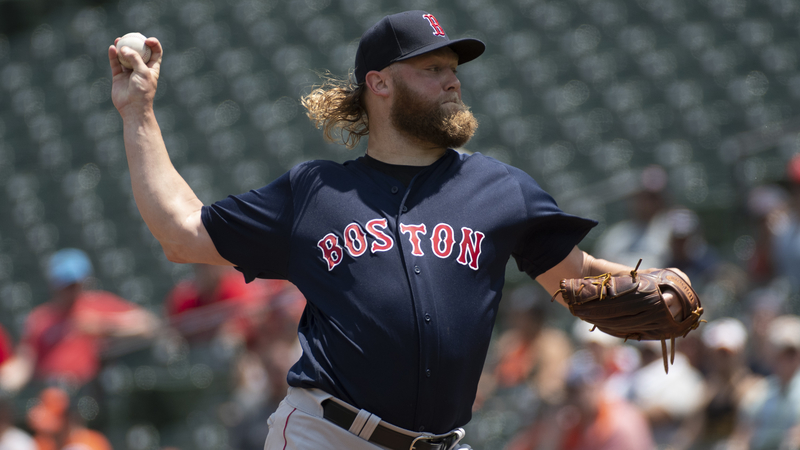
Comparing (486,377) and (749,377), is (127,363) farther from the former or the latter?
(749,377)

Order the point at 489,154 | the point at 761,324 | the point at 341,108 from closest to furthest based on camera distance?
1. the point at 341,108
2. the point at 761,324
3. the point at 489,154

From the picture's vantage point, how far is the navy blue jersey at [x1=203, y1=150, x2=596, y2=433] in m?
2.06

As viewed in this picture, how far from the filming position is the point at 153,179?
220 centimetres

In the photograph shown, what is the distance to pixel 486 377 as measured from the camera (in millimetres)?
5312

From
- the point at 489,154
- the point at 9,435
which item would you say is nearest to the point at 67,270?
the point at 9,435

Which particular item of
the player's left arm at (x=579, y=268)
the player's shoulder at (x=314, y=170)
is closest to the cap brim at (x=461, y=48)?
the player's shoulder at (x=314, y=170)

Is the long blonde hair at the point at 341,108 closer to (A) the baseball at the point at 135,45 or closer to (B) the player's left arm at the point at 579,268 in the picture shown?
(A) the baseball at the point at 135,45

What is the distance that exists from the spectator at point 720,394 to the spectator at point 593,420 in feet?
0.72

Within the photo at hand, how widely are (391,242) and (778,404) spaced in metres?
2.80

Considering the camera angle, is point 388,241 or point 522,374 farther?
point 522,374

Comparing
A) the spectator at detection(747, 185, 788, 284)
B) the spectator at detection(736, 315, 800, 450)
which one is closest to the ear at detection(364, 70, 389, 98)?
the spectator at detection(736, 315, 800, 450)

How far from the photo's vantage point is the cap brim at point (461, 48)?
2.24m

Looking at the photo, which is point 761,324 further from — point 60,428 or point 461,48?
point 60,428

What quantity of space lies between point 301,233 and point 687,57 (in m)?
8.40
